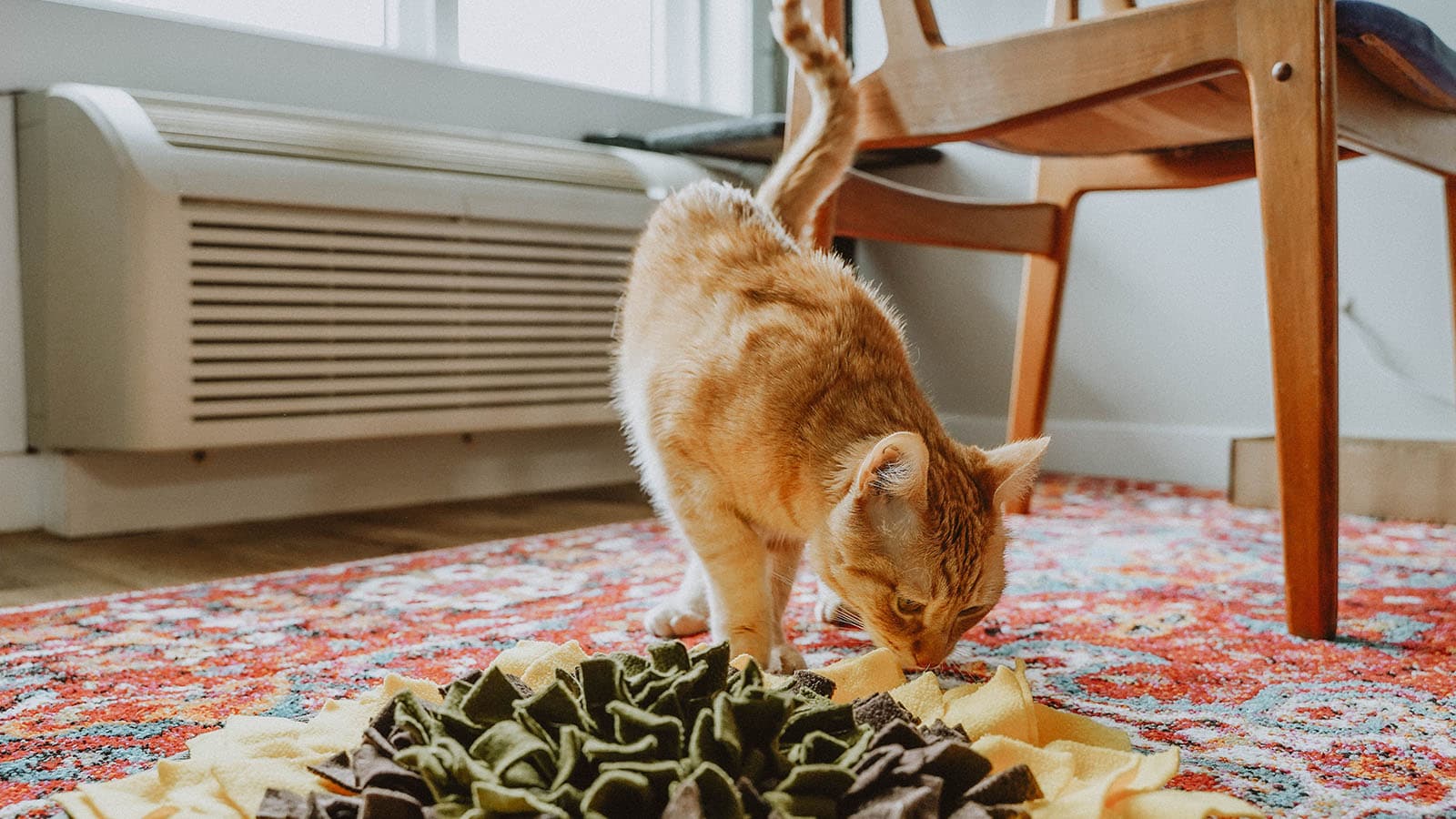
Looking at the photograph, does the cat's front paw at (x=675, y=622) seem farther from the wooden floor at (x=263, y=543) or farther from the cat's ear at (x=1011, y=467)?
the wooden floor at (x=263, y=543)

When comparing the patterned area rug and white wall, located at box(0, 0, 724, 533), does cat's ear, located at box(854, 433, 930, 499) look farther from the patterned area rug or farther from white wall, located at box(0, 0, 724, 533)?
white wall, located at box(0, 0, 724, 533)

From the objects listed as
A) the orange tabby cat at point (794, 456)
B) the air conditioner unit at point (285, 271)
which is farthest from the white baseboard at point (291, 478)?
the orange tabby cat at point (794, 456)

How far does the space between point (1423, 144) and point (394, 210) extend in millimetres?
1549

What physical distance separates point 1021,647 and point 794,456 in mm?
A: 351

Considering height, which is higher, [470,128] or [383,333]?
[470,128]

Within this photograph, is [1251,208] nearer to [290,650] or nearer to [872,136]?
[872,136]

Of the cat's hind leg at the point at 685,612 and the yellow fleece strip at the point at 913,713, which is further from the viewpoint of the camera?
the cat's hind leg at the point at 685,612

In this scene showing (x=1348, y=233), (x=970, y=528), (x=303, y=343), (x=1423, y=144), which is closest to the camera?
(x=970, y=528)

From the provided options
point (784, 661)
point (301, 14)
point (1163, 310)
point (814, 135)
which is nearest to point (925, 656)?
point (784, 661)

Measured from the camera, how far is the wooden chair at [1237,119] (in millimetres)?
1117

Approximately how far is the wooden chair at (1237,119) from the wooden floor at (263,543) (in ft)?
2.68

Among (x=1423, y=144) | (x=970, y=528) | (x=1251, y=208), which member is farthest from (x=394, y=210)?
(x=1251, y=208)

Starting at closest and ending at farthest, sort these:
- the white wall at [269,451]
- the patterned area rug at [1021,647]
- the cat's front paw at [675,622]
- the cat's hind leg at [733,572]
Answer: the patterned area rug at [1021,647] < the cat's hind leg at [733,572] < the cat's front paw at [675,622] < the white wall at [269,451]

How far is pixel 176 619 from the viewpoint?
4.24 feet
